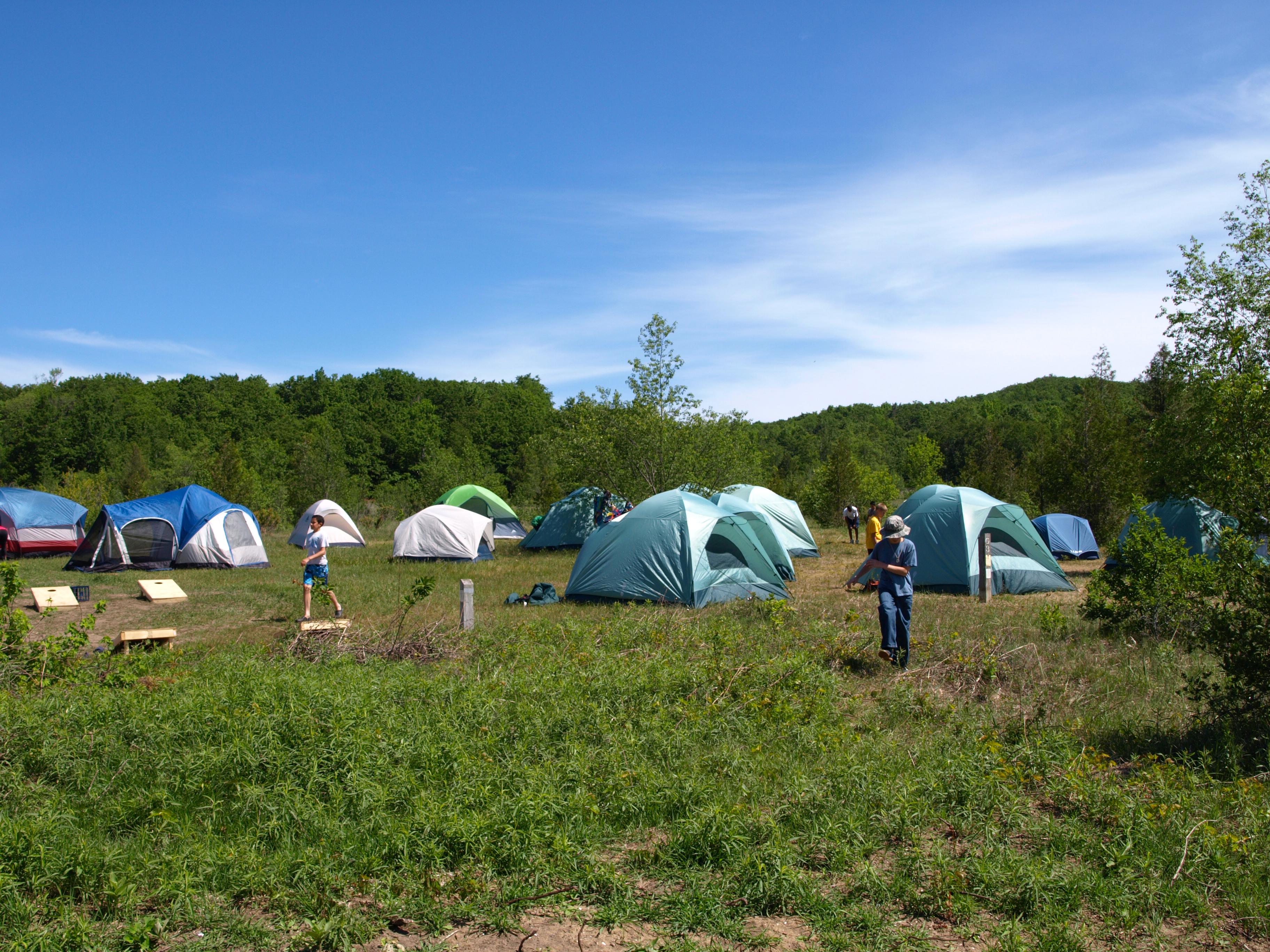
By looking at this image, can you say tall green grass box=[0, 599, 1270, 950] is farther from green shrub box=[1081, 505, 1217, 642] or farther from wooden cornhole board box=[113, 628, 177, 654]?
wooden cornhole board box=[113, 628, 177, 654]

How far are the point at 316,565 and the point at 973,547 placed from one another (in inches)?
419

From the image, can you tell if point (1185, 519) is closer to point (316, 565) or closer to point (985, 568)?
point (985, 568)

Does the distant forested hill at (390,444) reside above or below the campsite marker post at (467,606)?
above

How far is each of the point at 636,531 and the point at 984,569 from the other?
18.3ft

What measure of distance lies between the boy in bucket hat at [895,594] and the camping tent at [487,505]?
22.1m

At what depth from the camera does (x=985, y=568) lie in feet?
41.9

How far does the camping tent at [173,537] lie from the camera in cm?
1866

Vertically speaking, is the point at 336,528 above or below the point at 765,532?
above

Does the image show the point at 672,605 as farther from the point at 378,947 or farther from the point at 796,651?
the point at 378,947

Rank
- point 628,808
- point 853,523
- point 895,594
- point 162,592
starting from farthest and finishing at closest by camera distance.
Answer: point 853,523 < point 162,592 < point 895,594 < point 628,808

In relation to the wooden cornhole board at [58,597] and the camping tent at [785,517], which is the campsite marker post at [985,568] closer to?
the camping tent at [785,517]

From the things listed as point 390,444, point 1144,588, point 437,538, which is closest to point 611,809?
point 1144,588

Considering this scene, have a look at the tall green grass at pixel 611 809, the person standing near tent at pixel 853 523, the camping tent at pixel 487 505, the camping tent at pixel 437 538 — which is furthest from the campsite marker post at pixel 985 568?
the camping tent at pixel 487 505

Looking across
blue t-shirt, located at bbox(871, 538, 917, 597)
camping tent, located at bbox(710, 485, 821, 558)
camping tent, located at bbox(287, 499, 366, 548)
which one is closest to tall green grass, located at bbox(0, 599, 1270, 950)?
blue t-shirt, located at bbox(871, 538, 917, 597)
